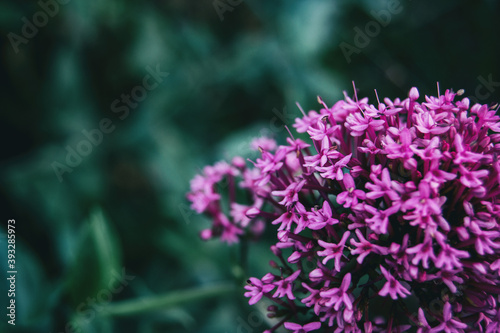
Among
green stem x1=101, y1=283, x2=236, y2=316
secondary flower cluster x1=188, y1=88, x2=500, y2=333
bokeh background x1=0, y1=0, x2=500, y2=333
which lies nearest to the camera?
secondary flower cluster x1=188, y1=88, x2=500, y2=333

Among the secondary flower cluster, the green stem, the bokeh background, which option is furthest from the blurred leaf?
the secondary flower cluster

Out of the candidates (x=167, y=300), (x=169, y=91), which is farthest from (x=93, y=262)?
(x=169, y=91)

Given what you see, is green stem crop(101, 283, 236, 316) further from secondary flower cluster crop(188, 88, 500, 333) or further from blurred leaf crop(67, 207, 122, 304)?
secondary flower cluster crop(188, 88, 500, 333)

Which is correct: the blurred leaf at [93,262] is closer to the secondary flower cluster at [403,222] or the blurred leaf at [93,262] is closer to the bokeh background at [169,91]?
the bokeh background at [169,91]

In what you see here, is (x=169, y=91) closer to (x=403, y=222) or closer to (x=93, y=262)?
(x=93, y=262)

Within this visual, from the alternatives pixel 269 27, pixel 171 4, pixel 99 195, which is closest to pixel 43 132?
pixel 99 195
